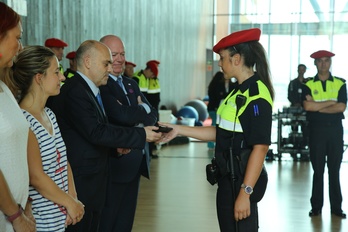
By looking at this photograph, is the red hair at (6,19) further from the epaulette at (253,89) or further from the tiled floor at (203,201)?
the tiled floor at (203,201)

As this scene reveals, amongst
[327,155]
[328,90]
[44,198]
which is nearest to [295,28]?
[328,90]

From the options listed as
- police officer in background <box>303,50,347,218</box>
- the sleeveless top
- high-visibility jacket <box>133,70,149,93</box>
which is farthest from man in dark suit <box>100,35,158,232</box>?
high-visibility jacket <box>133,70,149,93</box>

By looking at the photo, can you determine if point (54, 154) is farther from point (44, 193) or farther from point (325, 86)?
point (325, 86)

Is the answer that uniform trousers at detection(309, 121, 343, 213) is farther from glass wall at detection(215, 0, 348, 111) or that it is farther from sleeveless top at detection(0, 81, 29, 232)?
glass wall at detection(215, 0, 348, 111)

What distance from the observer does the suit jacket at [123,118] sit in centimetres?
362

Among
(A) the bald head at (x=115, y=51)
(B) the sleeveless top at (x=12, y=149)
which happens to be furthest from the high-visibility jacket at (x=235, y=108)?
(B) the sleeveless top at (x=12, y=149)

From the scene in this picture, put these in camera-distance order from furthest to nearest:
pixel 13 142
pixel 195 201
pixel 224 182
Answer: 1. pixel 195 201
2. pixel 224 182
3. pixel 13 142

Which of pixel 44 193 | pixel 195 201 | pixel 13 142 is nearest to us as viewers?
pixel 13 142

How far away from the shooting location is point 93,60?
3150 millimetres

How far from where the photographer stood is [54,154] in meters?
2.51

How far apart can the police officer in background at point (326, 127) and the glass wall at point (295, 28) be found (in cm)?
1272

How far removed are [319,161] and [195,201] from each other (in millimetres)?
1395

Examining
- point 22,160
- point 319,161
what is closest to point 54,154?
point 22,160

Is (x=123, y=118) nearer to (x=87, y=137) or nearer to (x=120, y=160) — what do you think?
(x=120, y=160)
